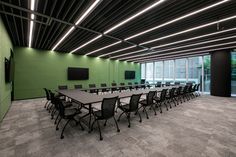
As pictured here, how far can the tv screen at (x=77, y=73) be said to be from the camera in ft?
29.0

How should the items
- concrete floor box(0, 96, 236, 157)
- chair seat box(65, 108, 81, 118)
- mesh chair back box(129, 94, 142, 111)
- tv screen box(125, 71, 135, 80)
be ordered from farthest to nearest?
tv screen box(125, 71, 135, 80) < mesh chair back box(129, 94, 142, 111) < chair seat box(65, 108, 81, 118) < concrete floor box(0, 96, 236, 157)

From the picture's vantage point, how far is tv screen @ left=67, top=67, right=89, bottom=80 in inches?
348

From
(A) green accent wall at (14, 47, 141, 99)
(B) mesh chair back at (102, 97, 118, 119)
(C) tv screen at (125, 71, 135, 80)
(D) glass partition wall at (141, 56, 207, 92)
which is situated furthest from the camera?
(C) tv screen at (125, 71, 135, 80)

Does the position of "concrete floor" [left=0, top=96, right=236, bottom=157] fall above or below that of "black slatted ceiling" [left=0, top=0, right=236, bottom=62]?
below

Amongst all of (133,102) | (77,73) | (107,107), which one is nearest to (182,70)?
(77,73)

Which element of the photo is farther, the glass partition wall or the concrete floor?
the glass partition wall

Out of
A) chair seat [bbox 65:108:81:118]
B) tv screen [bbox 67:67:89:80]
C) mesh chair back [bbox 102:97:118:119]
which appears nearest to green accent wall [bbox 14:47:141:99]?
tv screen [bbox 67:67:89:80]

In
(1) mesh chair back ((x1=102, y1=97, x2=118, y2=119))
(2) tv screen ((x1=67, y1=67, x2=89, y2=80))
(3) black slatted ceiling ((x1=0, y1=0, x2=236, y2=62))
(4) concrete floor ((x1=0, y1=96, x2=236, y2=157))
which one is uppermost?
(3) black slatted ceiling ((x1=0, y1=0, x2=236, y2=62))

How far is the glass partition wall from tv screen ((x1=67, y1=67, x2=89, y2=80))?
8.41 m

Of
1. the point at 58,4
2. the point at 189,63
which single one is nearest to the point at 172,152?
the point at 58,4

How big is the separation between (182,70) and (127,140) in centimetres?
1107

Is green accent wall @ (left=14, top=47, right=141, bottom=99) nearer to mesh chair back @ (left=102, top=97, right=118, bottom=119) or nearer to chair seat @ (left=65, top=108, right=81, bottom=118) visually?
chair seat @ (left=65, top=108, right=81, bottom=118)

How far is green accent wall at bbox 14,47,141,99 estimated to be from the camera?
22.7 feet

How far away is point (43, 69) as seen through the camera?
776 cm
